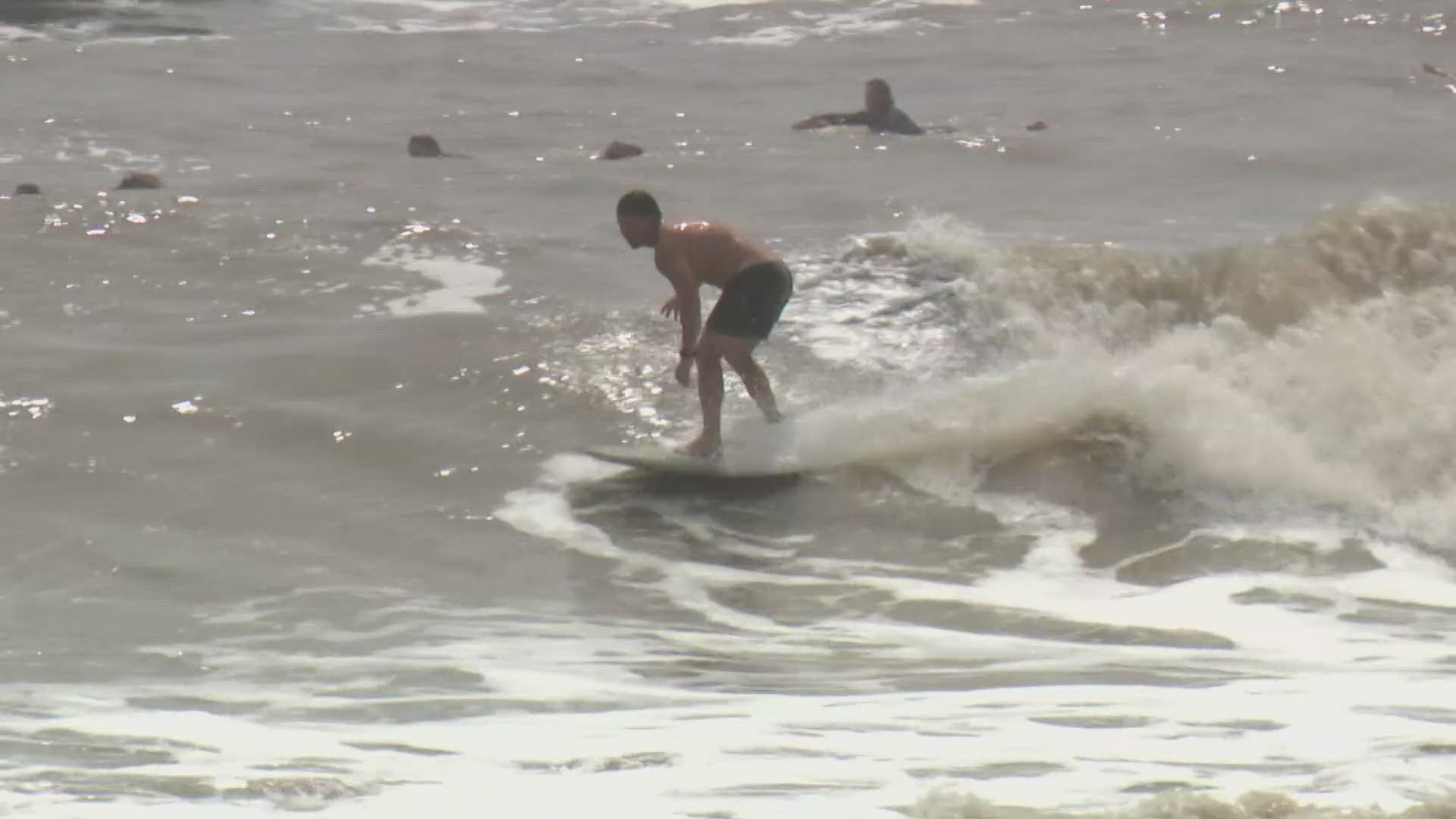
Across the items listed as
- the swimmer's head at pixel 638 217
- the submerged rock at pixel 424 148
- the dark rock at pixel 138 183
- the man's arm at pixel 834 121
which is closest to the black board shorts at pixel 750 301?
the swimmer's head at pixel 638 217

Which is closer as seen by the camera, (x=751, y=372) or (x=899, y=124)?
(x=751, y=372)

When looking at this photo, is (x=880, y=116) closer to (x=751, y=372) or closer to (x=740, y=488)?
(x=751, y=372)

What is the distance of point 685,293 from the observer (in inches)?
353

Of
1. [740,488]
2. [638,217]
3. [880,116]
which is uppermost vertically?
[638,217]

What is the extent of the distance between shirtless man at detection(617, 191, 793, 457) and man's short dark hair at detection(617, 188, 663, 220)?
0.30ft

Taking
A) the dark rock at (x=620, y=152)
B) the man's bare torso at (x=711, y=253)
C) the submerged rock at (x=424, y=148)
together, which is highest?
the man's bare torso at (x=711, y=253)

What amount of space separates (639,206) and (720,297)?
57 centimetres

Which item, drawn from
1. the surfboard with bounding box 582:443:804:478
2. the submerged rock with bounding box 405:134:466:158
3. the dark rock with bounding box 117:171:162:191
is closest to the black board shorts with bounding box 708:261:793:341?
→ the surfboard with bounding box 582:443:804:478

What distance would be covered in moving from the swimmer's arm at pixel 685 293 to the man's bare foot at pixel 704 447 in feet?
1.30

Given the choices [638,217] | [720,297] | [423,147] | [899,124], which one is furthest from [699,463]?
[899,124]

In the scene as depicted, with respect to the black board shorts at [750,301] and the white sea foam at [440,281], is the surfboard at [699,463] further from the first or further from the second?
the white sea foam at [440,281]

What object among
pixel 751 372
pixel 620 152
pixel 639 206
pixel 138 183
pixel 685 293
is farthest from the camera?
pixel 620 152

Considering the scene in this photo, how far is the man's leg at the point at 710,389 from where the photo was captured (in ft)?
29.6

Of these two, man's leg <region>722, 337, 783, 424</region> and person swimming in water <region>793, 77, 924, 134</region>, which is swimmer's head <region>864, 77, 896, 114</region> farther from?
man's leg <region>722, 337, 783, 424</region>
